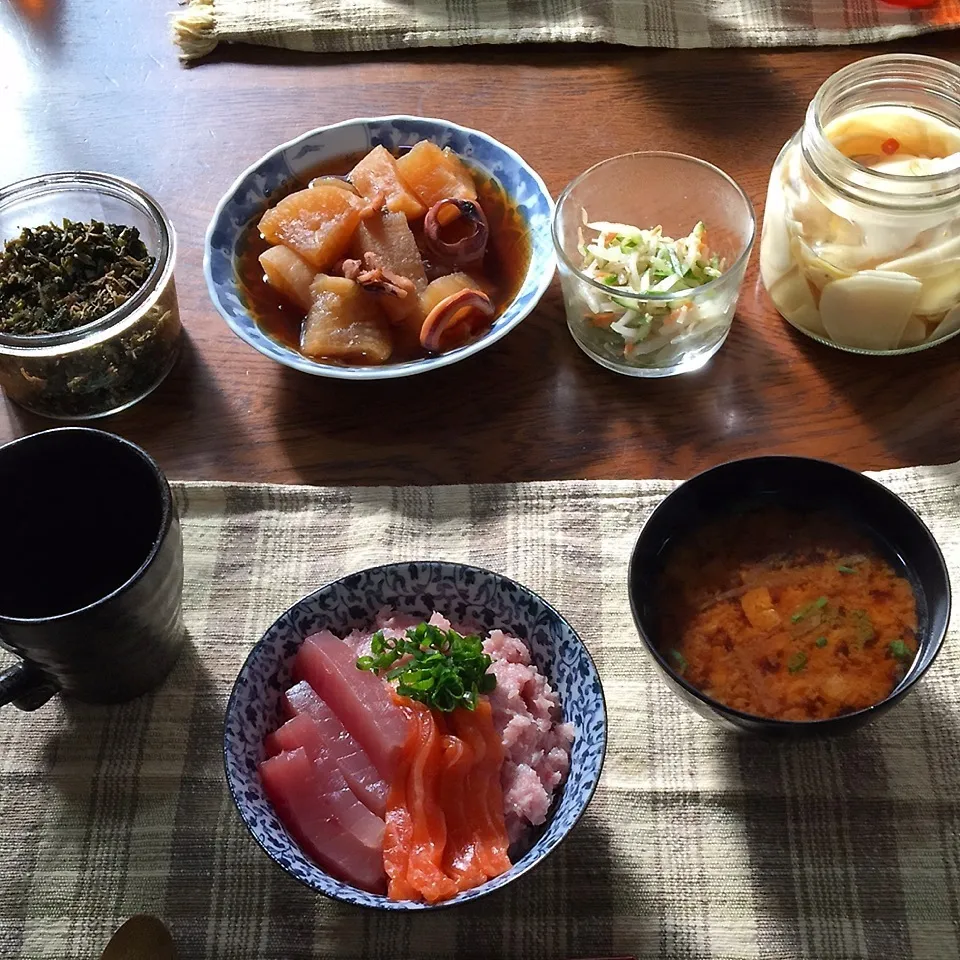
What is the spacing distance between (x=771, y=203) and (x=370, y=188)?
51 cm

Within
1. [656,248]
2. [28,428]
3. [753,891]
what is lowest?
[753,891]

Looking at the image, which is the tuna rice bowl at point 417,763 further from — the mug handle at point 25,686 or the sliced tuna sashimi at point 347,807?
the mug handle at point 25,686

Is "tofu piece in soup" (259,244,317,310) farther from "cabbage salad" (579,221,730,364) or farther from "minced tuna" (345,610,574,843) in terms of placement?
"minced tuna" (345,610,574,843)

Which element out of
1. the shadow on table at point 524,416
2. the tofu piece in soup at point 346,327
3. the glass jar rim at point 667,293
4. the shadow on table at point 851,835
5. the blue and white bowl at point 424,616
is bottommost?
the shadow on table at point 851,835

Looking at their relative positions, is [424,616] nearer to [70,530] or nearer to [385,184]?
[70,530]

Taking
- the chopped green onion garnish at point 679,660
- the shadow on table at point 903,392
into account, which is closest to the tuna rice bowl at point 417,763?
the chopped green onion garnish at point 679,660

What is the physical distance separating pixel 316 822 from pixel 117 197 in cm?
88

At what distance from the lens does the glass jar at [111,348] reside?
122 centimetres

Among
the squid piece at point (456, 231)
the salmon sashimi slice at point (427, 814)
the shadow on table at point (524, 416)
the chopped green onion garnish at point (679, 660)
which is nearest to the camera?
the salmon sashimi slice at point (427, 814)

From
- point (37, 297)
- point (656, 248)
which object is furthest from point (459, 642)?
point (37, 297)

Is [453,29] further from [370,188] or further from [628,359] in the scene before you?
[628,359]

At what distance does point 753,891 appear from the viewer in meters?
0.94

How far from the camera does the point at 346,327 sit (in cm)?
128

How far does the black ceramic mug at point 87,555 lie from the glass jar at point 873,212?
0.78m
